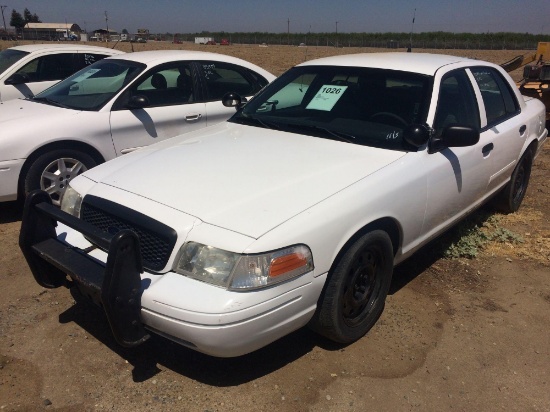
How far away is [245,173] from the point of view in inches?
122

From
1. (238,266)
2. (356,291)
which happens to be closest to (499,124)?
(356,291)

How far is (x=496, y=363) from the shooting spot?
3098mm

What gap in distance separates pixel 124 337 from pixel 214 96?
4002 millimetres

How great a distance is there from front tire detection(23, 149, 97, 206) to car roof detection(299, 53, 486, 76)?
240 cm

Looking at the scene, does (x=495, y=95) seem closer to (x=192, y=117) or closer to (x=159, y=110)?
(x=192, y=117)

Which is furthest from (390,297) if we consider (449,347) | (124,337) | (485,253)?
(124,337)

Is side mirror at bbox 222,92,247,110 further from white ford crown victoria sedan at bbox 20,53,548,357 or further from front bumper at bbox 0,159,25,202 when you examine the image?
front bumper at bbox 0,159,25,202

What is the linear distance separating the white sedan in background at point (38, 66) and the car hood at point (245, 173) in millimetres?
4137

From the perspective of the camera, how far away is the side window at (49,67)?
278 inches

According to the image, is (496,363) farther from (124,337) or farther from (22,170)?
(22,170)

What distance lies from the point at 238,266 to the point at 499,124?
10.3 ft

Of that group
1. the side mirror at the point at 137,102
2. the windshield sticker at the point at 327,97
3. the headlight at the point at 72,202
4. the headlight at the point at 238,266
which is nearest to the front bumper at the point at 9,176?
the side mirror at the point at 137,102

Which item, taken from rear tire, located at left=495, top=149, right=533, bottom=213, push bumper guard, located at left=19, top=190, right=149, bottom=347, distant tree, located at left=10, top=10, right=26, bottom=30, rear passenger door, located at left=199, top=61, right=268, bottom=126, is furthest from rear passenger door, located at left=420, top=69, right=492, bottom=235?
distant tree, located at left=10, top=10, right=26, bottom=30

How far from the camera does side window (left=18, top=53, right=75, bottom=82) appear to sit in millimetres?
7051
